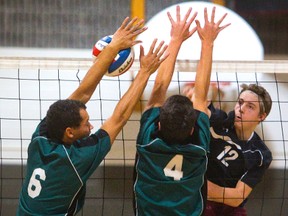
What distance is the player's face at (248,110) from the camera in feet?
12.9

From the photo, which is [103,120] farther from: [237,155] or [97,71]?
[97,71]

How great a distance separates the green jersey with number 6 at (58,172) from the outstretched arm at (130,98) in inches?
1.9

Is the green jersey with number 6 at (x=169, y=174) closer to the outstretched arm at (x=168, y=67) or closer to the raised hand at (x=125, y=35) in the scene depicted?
the outstretched arm at (x=168, y=67)

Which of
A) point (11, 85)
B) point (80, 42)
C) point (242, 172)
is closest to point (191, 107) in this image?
point (242, 172)

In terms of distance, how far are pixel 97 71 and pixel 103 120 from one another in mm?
1119

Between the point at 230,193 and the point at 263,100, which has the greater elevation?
the point at 263,100

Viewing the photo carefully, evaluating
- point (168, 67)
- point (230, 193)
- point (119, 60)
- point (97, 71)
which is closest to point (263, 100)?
point (230, 193)

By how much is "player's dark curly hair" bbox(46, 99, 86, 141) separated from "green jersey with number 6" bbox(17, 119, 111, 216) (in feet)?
0.24

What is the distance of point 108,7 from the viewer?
672 cm

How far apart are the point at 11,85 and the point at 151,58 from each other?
1588 mm

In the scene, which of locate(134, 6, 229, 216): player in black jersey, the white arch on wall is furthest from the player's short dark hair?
the white arch on wall

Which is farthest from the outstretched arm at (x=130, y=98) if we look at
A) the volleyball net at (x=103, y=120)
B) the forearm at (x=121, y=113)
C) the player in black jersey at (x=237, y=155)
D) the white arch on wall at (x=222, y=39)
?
the white arch on wall at (x=222, y=39)

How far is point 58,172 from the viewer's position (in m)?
3.23

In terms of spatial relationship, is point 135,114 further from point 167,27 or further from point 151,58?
point 151,58
